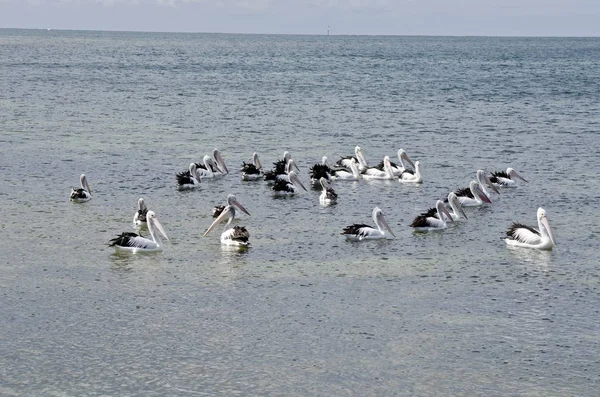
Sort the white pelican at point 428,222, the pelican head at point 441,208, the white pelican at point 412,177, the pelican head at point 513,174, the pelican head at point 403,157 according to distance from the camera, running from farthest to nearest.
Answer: the pelican head at point 403,157 → the white pelican at point 412,177 → the pelican head at point 513,174 → the pelican head at point 441,208 → the white pelican at point 428,222

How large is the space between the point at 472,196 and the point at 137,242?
263 inches

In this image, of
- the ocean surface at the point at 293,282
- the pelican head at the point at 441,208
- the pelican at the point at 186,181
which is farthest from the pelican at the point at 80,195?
the pelican head at the point at 441,208

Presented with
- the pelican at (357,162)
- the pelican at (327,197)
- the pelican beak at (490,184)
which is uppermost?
the pelican at (357,162)

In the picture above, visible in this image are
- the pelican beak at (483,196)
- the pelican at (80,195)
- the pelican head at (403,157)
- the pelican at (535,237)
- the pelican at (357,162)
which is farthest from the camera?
the pelican head at (403,157)

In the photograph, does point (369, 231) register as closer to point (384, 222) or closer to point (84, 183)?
point (384, 222)

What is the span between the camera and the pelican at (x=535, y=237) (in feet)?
43.5

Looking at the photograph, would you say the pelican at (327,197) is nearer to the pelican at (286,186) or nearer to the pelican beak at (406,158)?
the pelican at (286,186)

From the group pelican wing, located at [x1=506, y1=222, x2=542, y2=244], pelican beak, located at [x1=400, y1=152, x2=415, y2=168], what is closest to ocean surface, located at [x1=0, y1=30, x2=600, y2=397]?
pelican wing, located at [x1=506, y1=222, x2=542, y2=244]

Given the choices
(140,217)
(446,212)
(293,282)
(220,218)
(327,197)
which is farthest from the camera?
(327,197)

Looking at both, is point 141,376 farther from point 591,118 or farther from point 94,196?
point 591,118

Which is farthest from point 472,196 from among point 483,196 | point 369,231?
point 369,231

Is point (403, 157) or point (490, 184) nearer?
point (490, 184)

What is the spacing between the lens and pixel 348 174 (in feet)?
63.7

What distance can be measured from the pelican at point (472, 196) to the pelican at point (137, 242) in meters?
5.95
